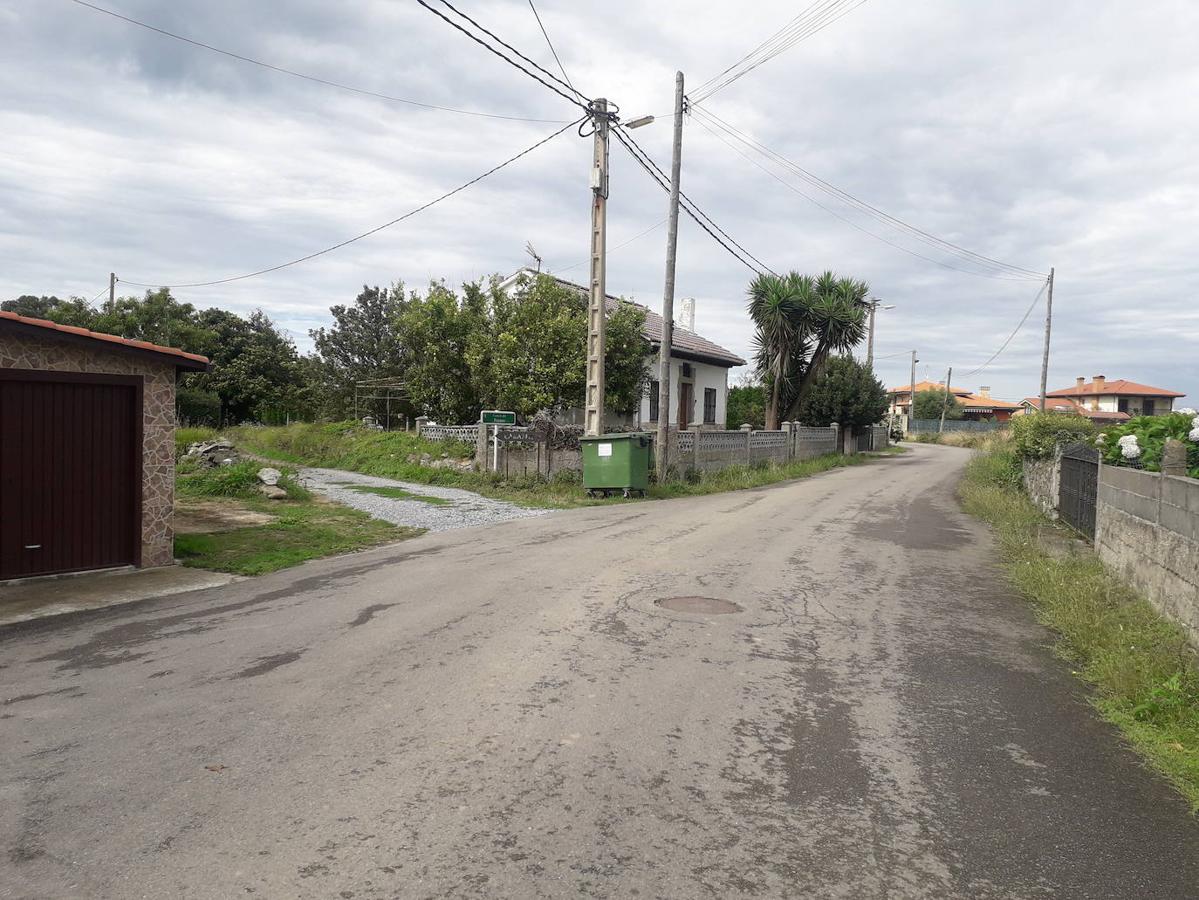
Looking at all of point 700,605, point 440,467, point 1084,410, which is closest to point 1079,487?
point 700,605

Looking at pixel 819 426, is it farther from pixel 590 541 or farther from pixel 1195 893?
pixel 1195 893

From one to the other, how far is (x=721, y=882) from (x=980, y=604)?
5.57 meters

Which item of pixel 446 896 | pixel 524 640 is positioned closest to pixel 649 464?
pixel 524 640

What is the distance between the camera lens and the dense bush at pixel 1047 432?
1453 centimetres

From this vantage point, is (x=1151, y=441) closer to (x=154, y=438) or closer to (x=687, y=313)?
(x=154, y=438)

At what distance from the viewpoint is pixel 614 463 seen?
16562mm

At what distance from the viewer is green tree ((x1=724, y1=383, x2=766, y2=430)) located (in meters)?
36.5

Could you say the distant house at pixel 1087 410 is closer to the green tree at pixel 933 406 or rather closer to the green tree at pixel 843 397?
the green tree at pixel 933 406

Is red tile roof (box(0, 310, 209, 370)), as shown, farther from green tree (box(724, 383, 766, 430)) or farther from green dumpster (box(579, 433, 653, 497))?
green tree (box(724, 383, 766, 430))

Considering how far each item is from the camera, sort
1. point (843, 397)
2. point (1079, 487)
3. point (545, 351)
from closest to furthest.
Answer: point (1079, 487) → point (545, 351) → point (843, 397)

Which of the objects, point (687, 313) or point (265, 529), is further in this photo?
point (687, 313)

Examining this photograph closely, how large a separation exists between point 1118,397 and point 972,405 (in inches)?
739

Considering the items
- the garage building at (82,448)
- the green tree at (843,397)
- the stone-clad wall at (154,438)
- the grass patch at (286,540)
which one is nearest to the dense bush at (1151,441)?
the grass patch at (286,540)

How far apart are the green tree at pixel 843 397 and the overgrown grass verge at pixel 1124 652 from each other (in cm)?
2451
